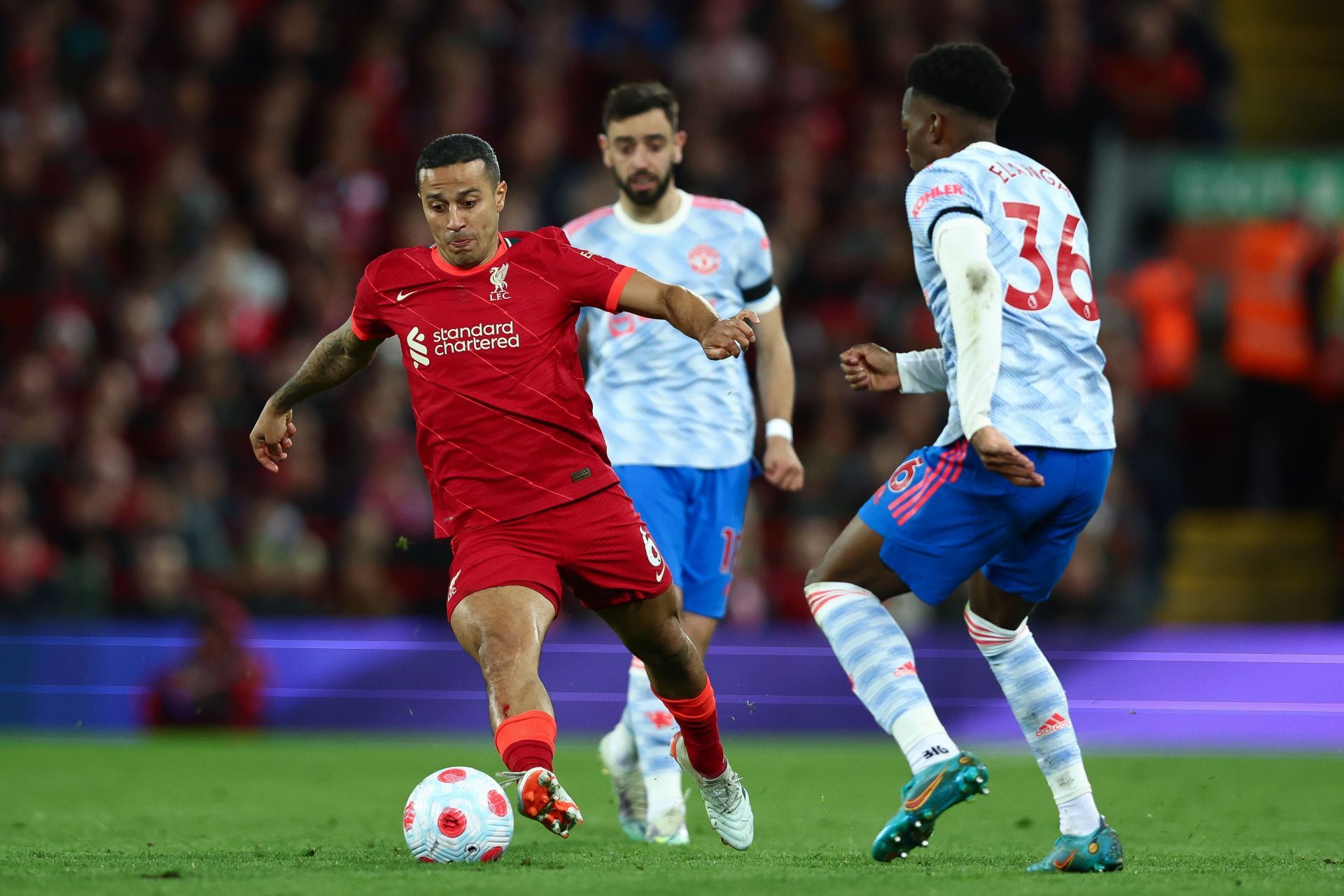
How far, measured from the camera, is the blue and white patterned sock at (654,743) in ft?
22.8

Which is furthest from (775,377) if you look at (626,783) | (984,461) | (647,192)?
(984,461)

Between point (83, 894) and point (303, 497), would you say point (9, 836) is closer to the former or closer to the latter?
point (83, 894)

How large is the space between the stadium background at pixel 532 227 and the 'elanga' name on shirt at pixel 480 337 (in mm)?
6871

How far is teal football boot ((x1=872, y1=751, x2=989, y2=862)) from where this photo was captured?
511 cm

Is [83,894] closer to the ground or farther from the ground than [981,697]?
farther from the ground

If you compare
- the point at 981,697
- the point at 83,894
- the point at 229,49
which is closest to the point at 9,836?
the point at 83,894

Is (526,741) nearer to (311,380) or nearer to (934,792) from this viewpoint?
(934,792)

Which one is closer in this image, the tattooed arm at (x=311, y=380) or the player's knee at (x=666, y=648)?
the player's knee at (x=666, y=648)

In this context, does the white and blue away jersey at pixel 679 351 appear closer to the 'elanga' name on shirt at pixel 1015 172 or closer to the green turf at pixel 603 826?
the green turf at pixel 603 826

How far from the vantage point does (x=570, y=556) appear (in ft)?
18.3

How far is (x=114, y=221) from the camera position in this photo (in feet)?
51.1

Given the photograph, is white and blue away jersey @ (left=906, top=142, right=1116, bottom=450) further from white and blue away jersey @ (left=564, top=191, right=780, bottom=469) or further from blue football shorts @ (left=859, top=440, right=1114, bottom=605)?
white and blue away jersey @ (left=564, top=191, right=780, bottom=469)

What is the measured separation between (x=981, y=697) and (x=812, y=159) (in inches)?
212

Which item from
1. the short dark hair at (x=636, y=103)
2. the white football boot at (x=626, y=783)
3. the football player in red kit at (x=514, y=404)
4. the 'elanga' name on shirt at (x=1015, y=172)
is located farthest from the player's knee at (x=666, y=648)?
the short dark hair at (x=636, y=103)
